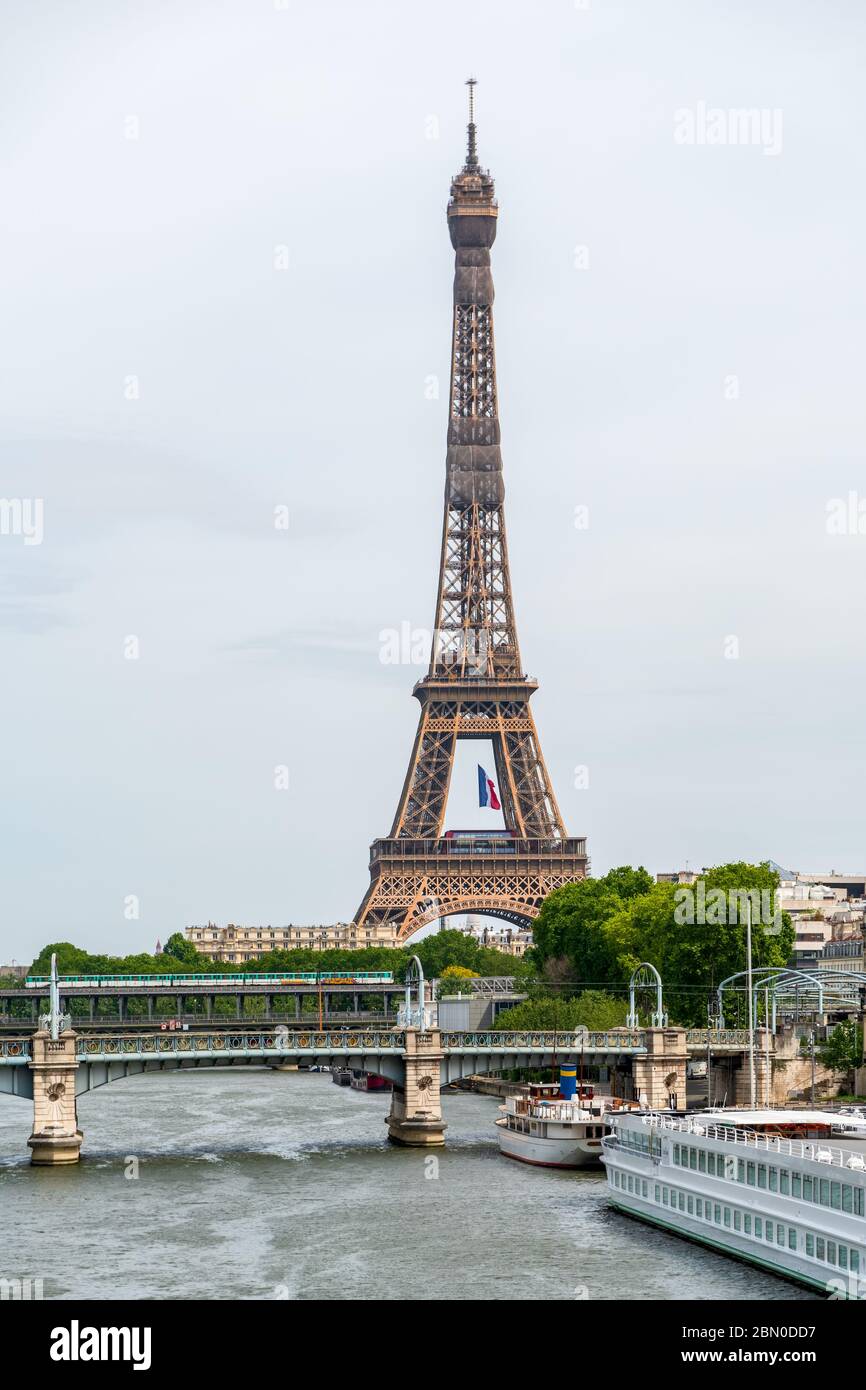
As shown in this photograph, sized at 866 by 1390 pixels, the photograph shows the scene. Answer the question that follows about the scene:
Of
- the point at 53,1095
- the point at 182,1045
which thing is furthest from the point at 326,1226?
the point at 182,1045

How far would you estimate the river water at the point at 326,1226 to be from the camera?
53188mm

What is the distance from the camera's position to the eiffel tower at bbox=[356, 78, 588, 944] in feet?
573

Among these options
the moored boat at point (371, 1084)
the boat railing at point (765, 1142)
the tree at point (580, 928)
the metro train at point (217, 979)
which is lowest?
the moored boat at point (371, 1084)

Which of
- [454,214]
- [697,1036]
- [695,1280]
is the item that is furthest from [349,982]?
[695,1280]

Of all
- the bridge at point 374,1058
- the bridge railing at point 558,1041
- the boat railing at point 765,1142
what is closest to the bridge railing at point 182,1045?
the bridge at point 374,1058

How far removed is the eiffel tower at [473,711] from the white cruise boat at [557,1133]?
8833cm

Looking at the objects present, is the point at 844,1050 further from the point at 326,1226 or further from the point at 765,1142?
the point at 326,1226

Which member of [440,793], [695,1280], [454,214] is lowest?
[695,1280]

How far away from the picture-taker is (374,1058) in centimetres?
8594

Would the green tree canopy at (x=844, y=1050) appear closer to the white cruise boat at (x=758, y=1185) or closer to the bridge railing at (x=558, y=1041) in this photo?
the bridge railing at (x=558, y=1041)

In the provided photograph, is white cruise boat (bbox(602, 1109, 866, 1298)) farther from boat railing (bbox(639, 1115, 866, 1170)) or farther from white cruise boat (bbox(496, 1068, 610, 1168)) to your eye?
white cruise boat (bbox(496, 1068, 610, 1168))
